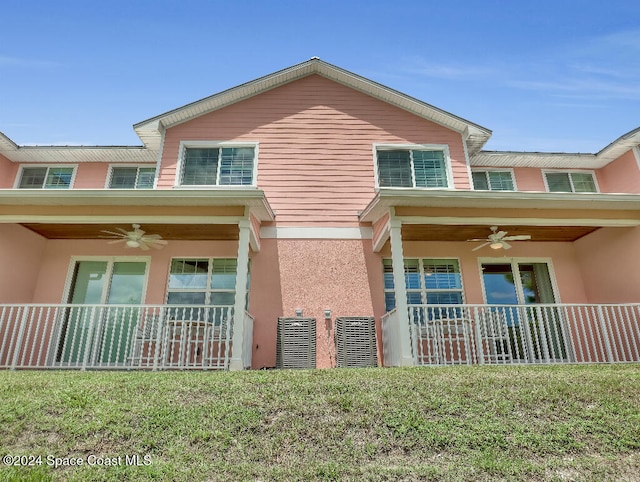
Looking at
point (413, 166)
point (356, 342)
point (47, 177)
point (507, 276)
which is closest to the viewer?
point (356, 342)

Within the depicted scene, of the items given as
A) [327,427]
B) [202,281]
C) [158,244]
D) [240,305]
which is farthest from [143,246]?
[327,427]

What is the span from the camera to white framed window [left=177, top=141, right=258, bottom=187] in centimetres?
898

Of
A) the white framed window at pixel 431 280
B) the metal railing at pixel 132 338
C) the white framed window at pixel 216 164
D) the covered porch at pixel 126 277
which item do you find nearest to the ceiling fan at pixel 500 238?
the white framed window at pixel 431 280

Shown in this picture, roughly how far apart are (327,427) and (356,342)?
11.1 ft

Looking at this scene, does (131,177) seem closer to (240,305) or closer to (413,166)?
(240,305)

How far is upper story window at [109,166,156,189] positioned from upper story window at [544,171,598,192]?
10496 mm

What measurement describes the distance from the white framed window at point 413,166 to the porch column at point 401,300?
2543mm

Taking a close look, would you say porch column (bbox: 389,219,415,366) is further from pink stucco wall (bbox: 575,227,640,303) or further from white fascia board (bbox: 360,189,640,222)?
pink stucco wall (bbox: 575,227,640,303)

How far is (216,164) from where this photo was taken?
9.12m

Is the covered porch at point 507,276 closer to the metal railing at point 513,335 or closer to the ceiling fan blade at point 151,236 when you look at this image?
the metal railing at point 513,335

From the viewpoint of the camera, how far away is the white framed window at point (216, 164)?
29.5ft

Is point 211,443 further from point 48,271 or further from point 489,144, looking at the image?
point 489,144

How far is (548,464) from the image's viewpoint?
330 cm

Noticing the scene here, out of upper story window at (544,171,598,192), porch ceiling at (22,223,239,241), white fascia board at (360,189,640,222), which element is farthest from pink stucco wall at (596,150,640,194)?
porch ceiling at (22,223,239,241)
